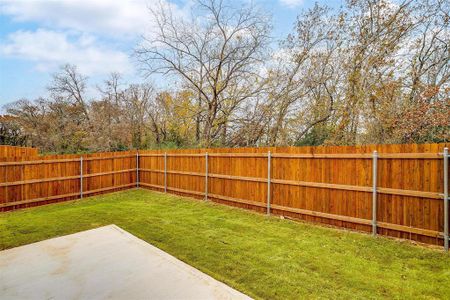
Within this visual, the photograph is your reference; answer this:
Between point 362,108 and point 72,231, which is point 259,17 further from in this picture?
point 72,231

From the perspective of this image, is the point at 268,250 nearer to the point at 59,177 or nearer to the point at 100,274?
the point at 100,274

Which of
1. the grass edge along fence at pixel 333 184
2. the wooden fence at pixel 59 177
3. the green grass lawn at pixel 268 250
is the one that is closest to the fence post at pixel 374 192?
the grass edge along fence at pixel 333 184

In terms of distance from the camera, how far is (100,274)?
3.04m

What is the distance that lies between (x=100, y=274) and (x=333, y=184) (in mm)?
4130

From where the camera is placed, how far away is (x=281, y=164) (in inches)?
231

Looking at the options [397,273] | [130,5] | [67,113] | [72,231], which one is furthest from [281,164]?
[67,113]

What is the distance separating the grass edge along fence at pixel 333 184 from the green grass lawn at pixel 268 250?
33 cm

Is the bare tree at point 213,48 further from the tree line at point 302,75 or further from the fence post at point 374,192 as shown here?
the fence post at point 374,192

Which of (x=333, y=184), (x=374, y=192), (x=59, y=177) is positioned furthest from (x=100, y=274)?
(x=59, y=177)

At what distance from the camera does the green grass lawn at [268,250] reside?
2783 mm

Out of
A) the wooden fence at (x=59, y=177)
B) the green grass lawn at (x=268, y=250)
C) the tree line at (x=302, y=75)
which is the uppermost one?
the tree line at (x=302, y=75)

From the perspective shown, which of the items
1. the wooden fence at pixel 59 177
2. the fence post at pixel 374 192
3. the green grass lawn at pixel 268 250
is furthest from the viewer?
the wooden fence at pixel 59 177

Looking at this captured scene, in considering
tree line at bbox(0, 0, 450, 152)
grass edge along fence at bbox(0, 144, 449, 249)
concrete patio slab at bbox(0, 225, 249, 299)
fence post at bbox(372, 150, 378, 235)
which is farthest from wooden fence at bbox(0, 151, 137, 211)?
fence post at bbox(372, 150, 378, 235)

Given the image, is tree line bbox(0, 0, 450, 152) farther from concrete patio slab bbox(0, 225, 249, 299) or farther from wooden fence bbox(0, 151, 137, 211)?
concrete patio slab bbox(0, 225, 249, 299)
